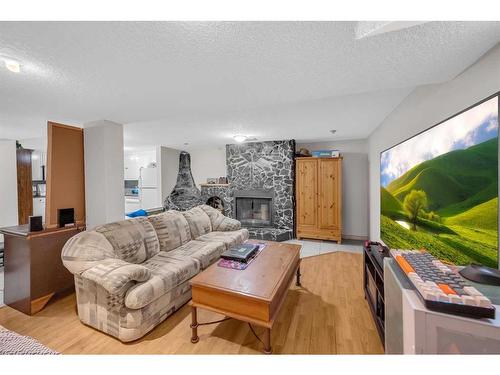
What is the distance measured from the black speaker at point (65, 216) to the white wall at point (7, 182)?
7.17ft

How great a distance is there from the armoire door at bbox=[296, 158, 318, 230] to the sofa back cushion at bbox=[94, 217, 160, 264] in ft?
10.3

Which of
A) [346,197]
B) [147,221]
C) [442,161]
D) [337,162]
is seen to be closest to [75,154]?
[147,221]

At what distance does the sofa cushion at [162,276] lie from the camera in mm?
1611

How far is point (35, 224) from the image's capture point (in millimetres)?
2113

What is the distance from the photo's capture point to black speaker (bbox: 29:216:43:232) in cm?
209

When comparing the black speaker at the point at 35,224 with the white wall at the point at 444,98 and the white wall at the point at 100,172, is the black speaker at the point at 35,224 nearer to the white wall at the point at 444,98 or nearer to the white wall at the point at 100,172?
the white wall at the point at 100,172

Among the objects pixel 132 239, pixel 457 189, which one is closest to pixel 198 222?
pixel 132 239

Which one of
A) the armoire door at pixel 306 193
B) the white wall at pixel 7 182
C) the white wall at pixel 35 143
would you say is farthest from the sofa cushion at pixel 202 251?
the white wall at pixel 35 143

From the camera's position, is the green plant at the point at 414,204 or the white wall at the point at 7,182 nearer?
the green plant at the point at 414,204

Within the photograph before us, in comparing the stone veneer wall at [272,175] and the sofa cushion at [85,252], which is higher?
the stone veneer wall at [272,175]

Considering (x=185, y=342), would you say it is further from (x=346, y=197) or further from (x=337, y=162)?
(x=346, y=197)

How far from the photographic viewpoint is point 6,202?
349 cm

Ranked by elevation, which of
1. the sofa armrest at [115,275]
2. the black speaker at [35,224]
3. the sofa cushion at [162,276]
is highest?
the black speaker at [35,224]

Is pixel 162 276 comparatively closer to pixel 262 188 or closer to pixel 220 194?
pixel 262 188
